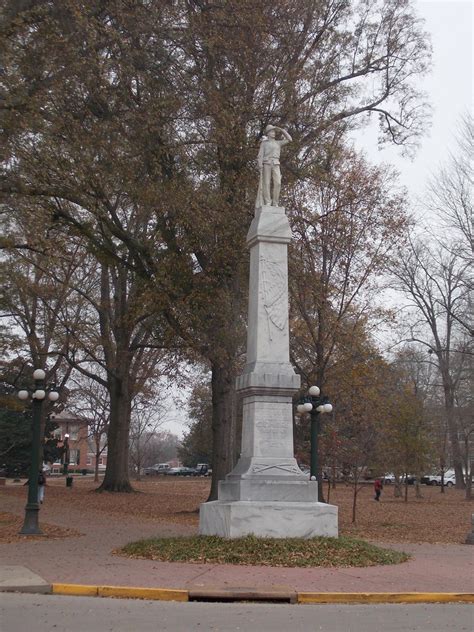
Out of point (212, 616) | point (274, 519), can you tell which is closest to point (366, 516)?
point (274, 519)

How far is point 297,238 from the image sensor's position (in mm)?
25156

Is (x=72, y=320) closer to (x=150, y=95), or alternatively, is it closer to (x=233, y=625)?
(x=150, y=95)

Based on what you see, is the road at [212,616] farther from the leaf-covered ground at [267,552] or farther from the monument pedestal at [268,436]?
the monument pedestal at [268,436]

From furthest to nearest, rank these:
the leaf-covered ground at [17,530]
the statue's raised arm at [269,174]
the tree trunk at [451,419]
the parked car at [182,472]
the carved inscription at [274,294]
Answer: the parked car at [182,472]
the tree trunk at [451,419]
the leaf-covered ground at [17,530]
the statue's raised arm at [269,174]
the carved inscription at [274,294]

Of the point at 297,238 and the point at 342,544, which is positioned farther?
the point at 297,238

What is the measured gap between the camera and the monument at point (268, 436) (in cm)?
1379

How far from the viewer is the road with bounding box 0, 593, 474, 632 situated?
7.97 metres

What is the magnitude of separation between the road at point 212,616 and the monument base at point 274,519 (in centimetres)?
397

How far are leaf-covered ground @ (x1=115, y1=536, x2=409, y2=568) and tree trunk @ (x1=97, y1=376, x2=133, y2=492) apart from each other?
24.8 metres

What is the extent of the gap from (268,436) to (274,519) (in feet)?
5.33

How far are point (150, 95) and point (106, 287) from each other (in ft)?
63.2

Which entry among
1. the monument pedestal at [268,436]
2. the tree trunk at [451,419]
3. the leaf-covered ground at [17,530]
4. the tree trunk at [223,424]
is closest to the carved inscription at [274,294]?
the monument pedestal at [268,436]

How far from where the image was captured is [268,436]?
14633mm

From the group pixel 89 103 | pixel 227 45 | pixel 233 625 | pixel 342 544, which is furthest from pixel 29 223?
pixel 233 625
